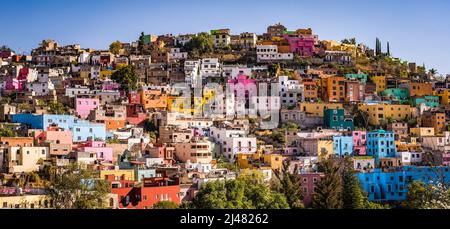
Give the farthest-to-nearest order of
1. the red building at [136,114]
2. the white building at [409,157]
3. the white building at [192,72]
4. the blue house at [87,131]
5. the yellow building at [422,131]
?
the white building at [192,72] < the yellow building at [422,131] < the red building at [136,114] < the white building at [409,157] < the blue house at [87,131]

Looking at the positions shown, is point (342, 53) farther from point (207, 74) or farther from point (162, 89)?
point (162, 89)

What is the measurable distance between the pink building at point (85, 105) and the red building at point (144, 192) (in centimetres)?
423

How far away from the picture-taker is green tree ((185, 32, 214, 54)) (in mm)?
19000

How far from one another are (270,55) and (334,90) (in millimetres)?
2849

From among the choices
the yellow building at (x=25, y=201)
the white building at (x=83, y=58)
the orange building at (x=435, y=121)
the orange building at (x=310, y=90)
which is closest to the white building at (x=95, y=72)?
the white building at (x=83, y=58)

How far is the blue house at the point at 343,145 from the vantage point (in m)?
12.9

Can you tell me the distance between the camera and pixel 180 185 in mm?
9258

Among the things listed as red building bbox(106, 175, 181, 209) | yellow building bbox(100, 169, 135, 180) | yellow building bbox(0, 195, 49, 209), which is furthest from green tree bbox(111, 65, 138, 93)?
yellow building bbox(0, 195, 49, 209)

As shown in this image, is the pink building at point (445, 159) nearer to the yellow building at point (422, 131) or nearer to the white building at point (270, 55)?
the yellow building at point (422, 131)

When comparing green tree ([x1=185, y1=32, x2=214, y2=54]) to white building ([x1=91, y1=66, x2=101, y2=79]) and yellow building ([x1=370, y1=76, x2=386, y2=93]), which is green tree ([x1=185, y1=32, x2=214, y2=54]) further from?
yellow building ([x1=370, y1=76, x2=386, y2=93])

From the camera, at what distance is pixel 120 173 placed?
9461mm

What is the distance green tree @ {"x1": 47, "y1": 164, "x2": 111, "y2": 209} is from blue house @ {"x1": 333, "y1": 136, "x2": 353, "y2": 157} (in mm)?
5719

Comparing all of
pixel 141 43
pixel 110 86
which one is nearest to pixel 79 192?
pixel 110 86
